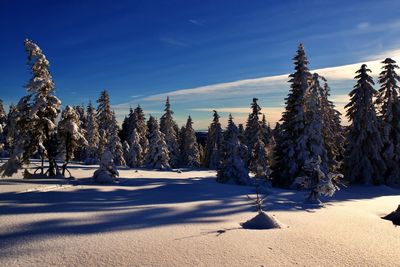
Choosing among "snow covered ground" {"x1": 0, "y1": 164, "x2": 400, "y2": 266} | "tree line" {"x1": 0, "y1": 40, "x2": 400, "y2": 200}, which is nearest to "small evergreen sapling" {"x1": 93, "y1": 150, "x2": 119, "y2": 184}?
"tree line" {"x1": 0, "y1": 40, "x2": 400, "y2": 200}

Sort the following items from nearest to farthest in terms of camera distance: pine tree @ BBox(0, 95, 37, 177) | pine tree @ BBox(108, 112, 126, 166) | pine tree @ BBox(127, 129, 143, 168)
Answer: pine tree @ BBox(0, 95, 37, 177) → pine tree @ BBox(108, 112, 126, 166) → pine tree @ BBox(127, 129, 143, 168)

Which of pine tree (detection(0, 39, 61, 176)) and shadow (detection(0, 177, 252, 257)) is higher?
pine tree (detection(0, 39, 61, 176))

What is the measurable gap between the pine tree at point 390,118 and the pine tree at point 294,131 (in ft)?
34.3

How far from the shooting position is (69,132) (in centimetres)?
2327

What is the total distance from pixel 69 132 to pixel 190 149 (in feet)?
159

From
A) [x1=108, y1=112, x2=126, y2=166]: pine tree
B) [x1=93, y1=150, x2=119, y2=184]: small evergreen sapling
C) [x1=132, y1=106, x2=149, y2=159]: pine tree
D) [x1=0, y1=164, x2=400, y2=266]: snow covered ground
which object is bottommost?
[x1=0, y1=164, x2=400, y2=266]: snow covered ground

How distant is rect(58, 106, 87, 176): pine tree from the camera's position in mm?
23016

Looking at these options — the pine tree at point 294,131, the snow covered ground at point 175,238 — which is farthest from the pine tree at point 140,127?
the snow covered ground at point 175,238

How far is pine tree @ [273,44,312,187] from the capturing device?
28.7m

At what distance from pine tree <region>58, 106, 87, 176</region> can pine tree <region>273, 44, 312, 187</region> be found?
1798 cm

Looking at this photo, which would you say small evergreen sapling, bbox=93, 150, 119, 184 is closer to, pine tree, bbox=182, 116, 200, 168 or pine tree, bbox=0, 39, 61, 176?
pine tree, bbox=0, 39, 61, 176

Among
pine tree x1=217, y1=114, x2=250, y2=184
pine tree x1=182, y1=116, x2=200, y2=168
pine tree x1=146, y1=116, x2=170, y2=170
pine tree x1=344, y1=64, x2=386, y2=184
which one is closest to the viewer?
pine tree x1=217, y1=114, x2=250, y2=184

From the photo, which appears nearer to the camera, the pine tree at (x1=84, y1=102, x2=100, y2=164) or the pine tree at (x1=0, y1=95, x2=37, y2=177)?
the pine tree at (x1=0, y1=95, x2=37, y2=177)

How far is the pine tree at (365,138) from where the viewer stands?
32.4 metres
